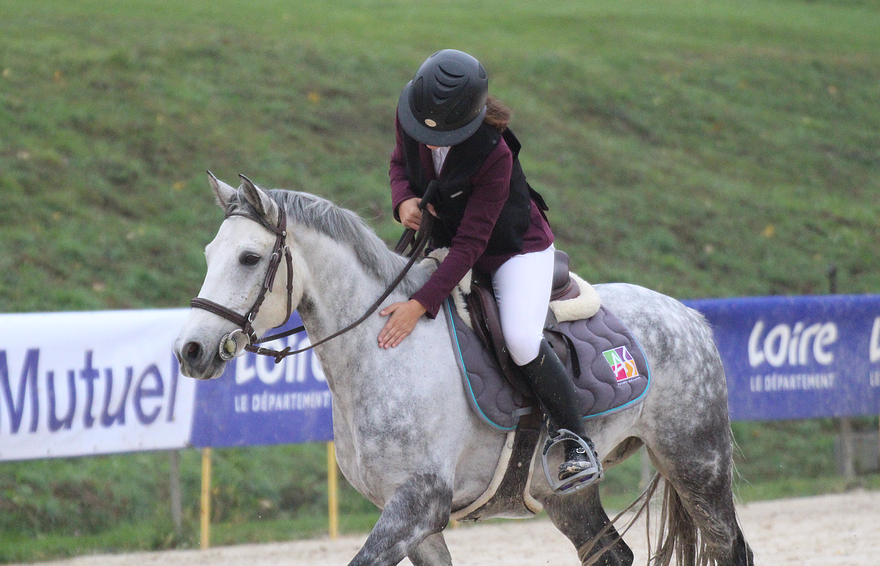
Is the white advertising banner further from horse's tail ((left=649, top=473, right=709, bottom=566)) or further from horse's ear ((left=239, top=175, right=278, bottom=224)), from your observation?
horse's tail ((left=649, top=473, right=709, bottom=566))

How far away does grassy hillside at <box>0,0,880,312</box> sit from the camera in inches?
423

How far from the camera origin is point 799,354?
27.7 feet

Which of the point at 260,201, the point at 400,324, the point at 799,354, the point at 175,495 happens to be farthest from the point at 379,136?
the point at 260,201

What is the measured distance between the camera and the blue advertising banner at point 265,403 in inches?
266

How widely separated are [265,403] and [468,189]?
11.8 feet

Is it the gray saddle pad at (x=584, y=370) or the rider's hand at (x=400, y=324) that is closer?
the rider's hand at (x=400, y=324)

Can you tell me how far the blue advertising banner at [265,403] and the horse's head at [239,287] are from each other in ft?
10.3

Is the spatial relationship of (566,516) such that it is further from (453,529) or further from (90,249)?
(90,249)

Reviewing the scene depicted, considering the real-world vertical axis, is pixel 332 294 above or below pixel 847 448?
above

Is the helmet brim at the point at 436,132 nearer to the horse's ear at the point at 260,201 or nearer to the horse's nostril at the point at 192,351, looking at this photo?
the horse's ear at the point at 260,201

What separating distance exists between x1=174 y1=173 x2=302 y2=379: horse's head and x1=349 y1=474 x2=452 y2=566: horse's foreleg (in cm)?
83

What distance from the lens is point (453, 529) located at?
26.1ft

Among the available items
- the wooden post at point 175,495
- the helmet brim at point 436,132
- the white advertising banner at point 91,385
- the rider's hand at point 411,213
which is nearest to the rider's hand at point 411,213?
the rider's hand at point 411,213

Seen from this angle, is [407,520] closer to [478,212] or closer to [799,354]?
[478,212]
